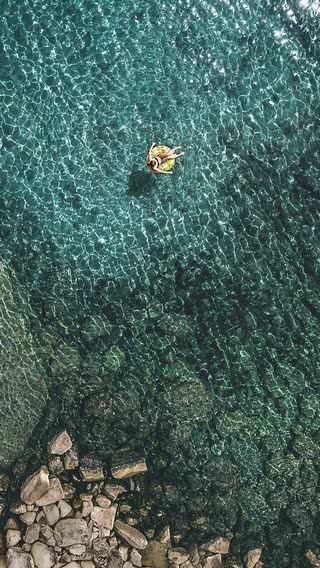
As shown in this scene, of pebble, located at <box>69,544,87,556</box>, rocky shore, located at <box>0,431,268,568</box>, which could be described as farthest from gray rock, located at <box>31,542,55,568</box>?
pebble, located at <box>69,544,87,556</box>

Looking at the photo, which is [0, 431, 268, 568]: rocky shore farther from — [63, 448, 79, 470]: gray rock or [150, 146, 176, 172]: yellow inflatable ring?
[150, 146, 176, 172]: yellow inflatable ring

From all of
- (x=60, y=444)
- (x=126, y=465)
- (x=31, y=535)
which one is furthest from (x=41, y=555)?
(x=126, y=465)

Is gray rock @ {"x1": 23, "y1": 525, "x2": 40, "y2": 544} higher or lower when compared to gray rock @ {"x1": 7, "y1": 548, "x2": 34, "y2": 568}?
higher

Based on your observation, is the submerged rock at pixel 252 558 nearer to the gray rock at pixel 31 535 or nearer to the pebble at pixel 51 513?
the pebble at pixel 51 513

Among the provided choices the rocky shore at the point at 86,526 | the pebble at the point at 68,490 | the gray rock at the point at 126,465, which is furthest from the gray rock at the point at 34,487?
the gray rock at the point at 126,465

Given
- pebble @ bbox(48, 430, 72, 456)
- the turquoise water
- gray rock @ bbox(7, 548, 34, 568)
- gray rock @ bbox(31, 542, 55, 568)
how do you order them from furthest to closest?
1. the turquoise water
2. pebble @ bbox(48, 430, 72, 456)
3. gray rock @ bbox(31, 542, 55, 568)
4. gray rock @ bbox(7, 548, 34, 568)

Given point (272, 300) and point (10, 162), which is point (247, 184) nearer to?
point (272, 300)
